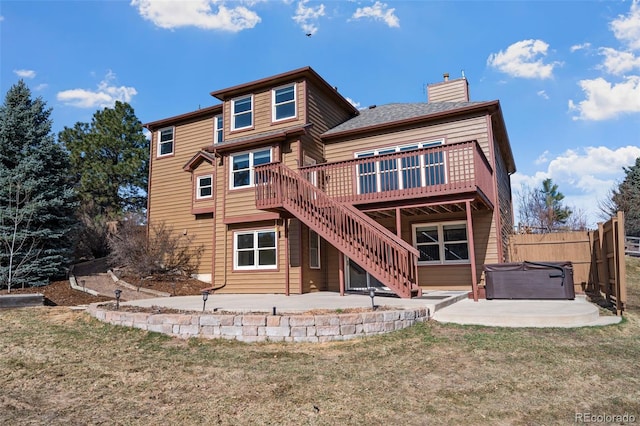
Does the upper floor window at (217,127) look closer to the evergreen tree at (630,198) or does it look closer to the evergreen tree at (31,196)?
the evergreen tree at (31,196)

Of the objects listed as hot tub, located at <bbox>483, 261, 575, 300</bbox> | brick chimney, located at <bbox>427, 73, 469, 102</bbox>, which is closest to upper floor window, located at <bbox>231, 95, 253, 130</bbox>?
brick chimney, located at <bbox>427, 73, 469, 102</bbox>

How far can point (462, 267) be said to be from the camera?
1213 cm

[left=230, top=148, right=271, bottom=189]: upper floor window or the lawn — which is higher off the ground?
[left=230, top=148, right=271, bottom=189]: upper floor window

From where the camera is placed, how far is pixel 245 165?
13.9 metres

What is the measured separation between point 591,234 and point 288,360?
1106cm

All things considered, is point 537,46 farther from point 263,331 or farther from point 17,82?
point 17,82

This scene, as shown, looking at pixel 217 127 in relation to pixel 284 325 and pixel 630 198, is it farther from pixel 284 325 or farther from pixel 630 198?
pixel 630 198

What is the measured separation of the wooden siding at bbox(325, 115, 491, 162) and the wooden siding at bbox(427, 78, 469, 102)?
3091 mm

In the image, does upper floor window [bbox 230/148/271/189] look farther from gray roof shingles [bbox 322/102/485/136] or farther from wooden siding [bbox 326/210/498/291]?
wooden siding [bbox 326/210/498/291]

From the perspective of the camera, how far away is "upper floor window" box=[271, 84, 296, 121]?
1379 cm

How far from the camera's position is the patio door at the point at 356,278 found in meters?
13.0

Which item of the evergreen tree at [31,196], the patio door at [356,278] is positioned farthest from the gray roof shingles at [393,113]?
the evergreen tree at [31,196]

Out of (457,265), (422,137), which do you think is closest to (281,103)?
(422,137)

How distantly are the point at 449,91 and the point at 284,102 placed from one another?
6353mm
